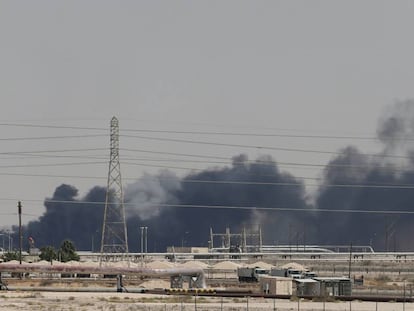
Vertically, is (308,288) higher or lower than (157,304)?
lower

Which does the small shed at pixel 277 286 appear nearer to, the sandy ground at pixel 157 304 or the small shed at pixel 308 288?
the small shed at pixel 308 288

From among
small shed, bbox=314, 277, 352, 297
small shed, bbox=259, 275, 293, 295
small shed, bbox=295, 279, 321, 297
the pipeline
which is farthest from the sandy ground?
the pipeline

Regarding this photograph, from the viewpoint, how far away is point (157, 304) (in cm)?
10181

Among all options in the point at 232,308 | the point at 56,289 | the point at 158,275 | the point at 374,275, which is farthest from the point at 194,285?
the point at 374,275

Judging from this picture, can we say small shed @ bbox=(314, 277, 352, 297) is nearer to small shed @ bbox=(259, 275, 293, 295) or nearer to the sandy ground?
small shed @ bbox=(259, 275, 293, 295)

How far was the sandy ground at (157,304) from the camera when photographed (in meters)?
97.4

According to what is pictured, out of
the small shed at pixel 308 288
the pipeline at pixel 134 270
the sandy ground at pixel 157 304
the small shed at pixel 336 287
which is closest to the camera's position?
the sandy ground at pixel 157 304

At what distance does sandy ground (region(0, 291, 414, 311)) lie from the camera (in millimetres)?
97375

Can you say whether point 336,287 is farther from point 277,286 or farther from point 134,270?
point 134,270

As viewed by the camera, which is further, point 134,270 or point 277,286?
point 134,270

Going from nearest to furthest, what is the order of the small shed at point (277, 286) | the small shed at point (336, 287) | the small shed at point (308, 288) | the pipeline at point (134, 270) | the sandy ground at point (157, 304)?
the sandy ground at point (157, 304)
the small shed at point (336, 287)
the small shed at point (308, 288)
the small shed at point (277, 286)
the pipeline at point (134, 270)

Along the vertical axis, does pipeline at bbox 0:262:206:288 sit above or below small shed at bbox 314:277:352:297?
above

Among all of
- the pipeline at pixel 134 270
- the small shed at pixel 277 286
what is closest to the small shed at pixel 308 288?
the small shed at pixel 277 286

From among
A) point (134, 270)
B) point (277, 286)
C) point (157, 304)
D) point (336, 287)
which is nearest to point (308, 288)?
point (336, 287)
